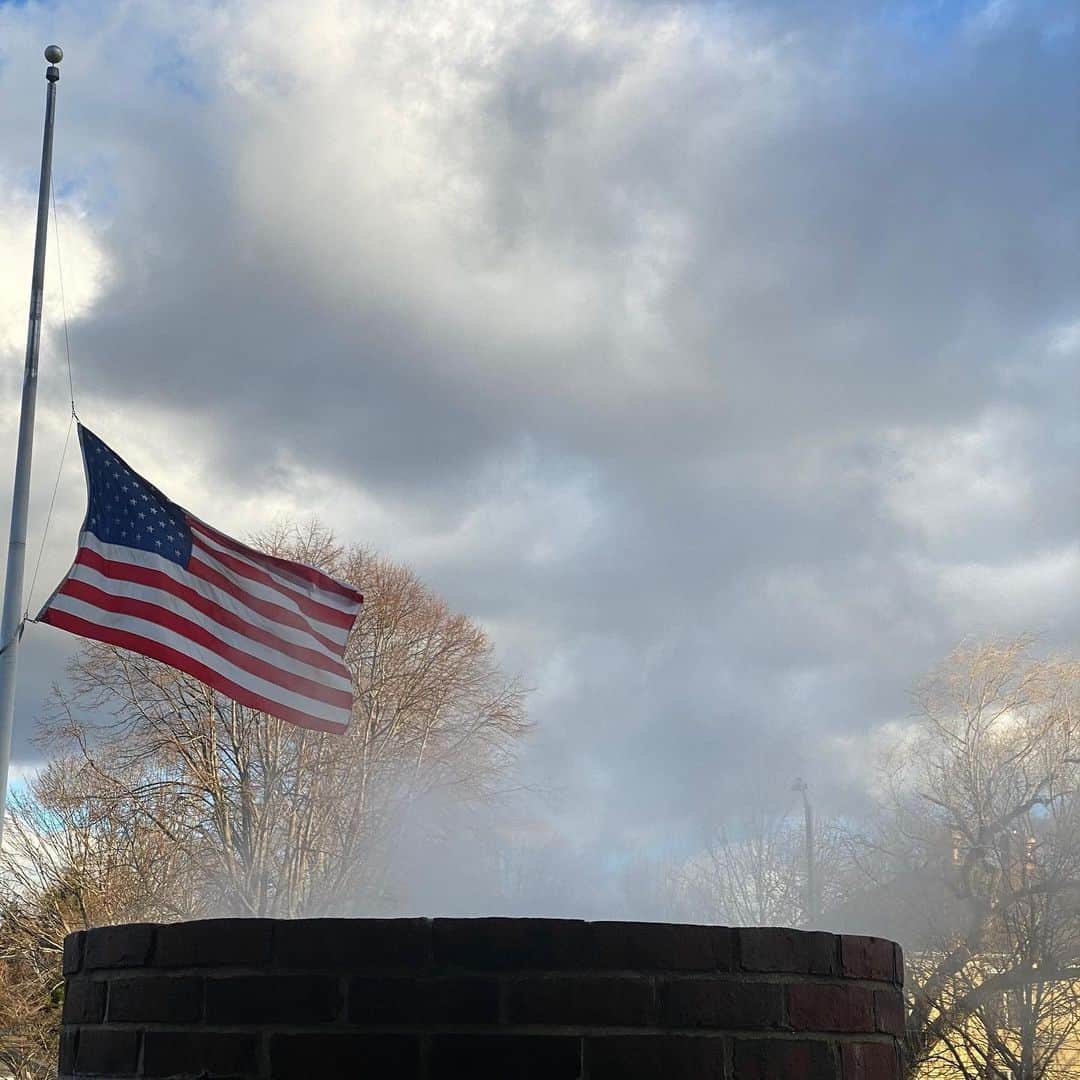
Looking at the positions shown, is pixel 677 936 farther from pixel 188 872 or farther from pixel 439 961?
pixel 188 872

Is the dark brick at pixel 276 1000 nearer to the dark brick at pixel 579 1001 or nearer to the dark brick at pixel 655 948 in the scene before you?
the dark brick at pixel 579 1001

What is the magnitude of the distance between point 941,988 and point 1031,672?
19.7 feet

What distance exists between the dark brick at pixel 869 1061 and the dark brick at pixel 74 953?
6.19 feet

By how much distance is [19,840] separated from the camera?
22234 mm

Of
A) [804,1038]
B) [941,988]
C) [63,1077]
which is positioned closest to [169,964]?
[63,1077]

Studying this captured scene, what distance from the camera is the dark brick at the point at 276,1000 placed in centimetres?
296

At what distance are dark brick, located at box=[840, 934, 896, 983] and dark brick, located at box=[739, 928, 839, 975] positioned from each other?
0.05m

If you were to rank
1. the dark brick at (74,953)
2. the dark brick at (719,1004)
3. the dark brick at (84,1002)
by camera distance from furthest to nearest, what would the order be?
the dark brick at (74,953) → the dark brick at (84,1002) → the dark brick at (719,1004)

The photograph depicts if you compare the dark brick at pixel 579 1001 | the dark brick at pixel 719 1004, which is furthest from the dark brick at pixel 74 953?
the dark brick at pixel 719 1004

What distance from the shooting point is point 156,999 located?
3.12 m

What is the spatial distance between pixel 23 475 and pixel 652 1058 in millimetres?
8580

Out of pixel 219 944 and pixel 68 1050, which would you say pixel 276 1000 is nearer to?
pixel 219 944

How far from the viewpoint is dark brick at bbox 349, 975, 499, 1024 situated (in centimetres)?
294

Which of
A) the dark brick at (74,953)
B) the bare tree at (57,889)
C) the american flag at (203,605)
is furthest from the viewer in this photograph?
the bare tree at (57,889)
